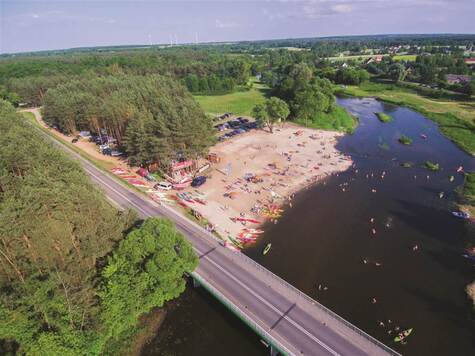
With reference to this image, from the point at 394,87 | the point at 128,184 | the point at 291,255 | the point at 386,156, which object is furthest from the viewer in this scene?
the point at 394,87

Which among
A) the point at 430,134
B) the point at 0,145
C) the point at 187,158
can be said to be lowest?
the point at 430,134

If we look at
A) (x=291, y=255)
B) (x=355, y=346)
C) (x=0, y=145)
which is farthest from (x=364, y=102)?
(x=0, y=145)

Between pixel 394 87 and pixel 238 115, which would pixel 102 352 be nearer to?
pixel 238 115

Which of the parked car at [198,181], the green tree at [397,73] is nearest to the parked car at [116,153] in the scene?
the parked car at [198,181]

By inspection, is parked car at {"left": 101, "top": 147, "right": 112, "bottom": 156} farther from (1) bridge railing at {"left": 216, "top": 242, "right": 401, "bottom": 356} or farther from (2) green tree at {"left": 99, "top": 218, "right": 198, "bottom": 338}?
(1) bridge railing at {"left": 216, "top": 242, "right": 401, "bottom": 356}

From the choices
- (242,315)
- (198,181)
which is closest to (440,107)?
(198,181)

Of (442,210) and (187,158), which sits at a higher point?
(187,158)

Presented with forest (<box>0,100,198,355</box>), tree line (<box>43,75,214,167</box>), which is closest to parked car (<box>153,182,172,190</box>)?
tree line (<box>43,75,214,167</box>)
